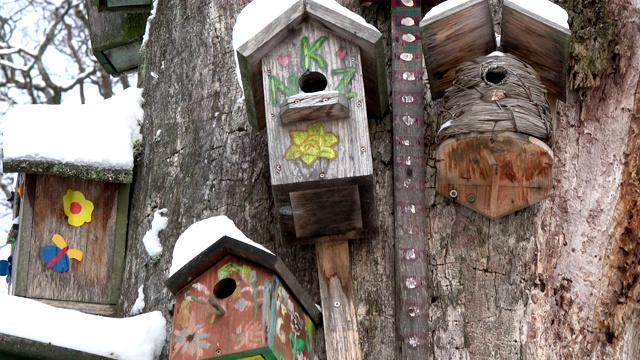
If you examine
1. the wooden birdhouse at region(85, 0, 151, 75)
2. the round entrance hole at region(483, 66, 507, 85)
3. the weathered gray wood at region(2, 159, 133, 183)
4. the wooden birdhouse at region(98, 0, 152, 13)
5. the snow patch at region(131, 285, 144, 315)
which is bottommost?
the snow patch at region(131, 285, 144, 315)

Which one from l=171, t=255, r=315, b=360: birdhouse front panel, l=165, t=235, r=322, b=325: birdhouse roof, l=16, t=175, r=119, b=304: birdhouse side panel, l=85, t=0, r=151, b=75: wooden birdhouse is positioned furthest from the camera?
l=85, t=0, r=151, b=75: wooden birdhouse

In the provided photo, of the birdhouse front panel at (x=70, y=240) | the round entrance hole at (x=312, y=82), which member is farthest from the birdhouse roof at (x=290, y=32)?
the birdhouse front panel at (x=70, y=240)

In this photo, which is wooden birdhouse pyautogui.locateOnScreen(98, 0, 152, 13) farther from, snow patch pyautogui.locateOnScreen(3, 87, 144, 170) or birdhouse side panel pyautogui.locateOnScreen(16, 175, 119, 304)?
birdhouse side panel pyautogui.locateOnScreen(16, 175, 119, 304)

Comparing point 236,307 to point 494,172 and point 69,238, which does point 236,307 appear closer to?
point 494,172

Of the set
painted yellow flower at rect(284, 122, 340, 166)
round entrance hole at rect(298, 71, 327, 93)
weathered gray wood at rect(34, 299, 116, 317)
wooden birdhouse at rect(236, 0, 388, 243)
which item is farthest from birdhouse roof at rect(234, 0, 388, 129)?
weathered gray wood at rect(34, 299, 116, 317)

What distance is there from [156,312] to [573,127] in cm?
156

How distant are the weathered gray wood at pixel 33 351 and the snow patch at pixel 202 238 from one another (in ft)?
1.36

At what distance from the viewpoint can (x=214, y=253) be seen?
312 centimetres

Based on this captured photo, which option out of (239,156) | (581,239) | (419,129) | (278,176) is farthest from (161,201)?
(581,239)

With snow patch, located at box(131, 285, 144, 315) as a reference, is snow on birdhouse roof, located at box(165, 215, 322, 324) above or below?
above

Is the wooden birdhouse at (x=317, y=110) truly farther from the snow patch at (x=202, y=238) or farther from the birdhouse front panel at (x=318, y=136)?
the snow patch at (x=202, y=238)

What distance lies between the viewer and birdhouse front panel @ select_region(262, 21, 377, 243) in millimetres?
3232

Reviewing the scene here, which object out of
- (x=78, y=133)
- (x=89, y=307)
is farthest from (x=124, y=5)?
(x=89, y=307)

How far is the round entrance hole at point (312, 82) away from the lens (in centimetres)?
339
